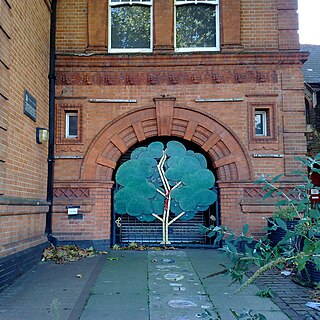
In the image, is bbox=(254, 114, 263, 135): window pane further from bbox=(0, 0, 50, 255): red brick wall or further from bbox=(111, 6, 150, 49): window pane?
bbox=(0, 0, 50, 255): red brick wall

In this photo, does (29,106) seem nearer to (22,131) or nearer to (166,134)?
(22,131)

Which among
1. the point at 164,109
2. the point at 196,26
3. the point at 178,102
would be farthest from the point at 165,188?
the point at 196,26

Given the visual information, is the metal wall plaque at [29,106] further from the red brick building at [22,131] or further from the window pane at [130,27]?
the window pane at [130,27]

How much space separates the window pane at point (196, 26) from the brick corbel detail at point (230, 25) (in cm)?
34

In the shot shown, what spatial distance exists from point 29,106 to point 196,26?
466 cm

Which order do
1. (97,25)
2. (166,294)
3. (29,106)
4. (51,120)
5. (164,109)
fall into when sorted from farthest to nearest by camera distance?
(97,25)
(164,109)
(51,120)
(29,106)
(166,294)

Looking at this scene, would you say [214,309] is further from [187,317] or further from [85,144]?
[85,144]

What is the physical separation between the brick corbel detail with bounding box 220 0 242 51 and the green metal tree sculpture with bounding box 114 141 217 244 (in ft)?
8.87

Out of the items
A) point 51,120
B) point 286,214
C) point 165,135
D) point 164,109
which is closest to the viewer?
point 286,214

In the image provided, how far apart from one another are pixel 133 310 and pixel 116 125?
5.03m

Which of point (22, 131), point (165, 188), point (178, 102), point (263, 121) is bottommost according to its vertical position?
point (165, 188)

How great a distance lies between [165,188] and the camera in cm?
878

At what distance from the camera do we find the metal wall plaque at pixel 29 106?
6629mm

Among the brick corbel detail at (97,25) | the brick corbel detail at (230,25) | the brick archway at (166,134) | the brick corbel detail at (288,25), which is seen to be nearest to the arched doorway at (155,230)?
the brick archway at (166,134)
